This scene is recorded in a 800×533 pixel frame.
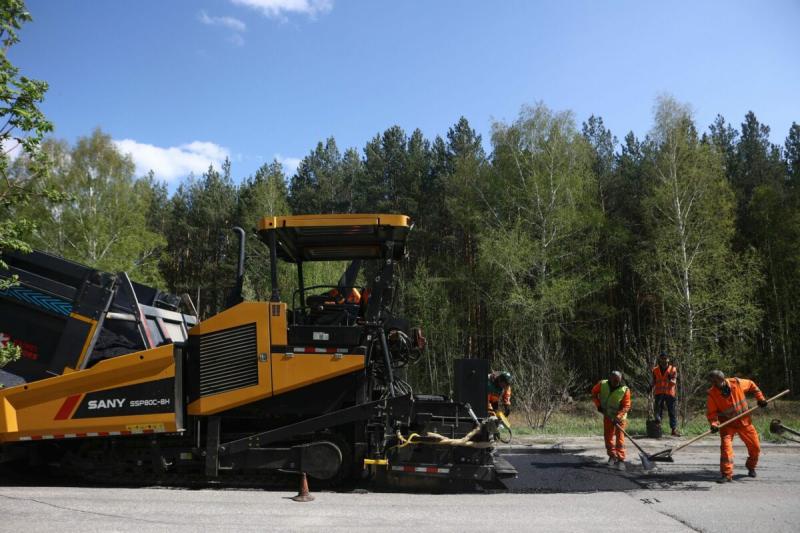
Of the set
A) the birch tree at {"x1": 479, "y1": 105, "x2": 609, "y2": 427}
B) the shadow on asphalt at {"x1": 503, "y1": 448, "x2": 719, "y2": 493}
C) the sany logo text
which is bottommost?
the shadow on asphalt at {"x1": 503, "y1": 448, "x2": 719, "y2": 493}

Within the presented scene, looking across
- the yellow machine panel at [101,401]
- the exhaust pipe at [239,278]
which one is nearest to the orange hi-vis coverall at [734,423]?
the exhaust pipe at [239,278]

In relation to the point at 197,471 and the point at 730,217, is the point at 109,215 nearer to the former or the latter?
the point at 197,471

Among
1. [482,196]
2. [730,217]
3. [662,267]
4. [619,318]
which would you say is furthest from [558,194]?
[619,318]

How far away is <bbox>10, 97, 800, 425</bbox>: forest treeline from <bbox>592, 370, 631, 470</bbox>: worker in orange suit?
521 cm

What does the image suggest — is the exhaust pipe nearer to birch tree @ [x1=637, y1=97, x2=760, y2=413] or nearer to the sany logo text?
the sany logo text

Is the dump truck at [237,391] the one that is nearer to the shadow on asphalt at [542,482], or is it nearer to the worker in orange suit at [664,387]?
the shadow on asphalt at [542,482]

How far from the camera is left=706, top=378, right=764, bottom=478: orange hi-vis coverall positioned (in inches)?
269

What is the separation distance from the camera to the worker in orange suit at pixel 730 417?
682 cm

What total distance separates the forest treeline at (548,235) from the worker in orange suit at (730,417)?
6.22m

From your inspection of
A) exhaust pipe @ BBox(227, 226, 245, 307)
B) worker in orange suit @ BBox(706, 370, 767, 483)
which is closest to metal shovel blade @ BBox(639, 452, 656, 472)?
worker in orange suit @ BBox(706, 370, 767, 483)

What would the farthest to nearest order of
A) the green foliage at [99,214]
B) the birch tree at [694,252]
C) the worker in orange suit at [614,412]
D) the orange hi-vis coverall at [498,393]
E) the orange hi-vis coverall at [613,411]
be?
the green foliage at [99,214] < the birch tree at [694,252] < the orange hi-vis coverall at [498,393] < the orange hi-vis coverall at [613,411] < the worker in orange suit at [614,412]

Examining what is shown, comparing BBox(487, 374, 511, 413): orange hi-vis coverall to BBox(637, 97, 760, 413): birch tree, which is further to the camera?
BBox(637, 97, 760, 413): birch tree

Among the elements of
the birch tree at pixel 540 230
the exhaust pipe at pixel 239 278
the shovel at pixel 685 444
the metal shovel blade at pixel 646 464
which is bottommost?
the metal shovel blade at pixel 646 464

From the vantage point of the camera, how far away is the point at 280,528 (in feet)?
14.6
